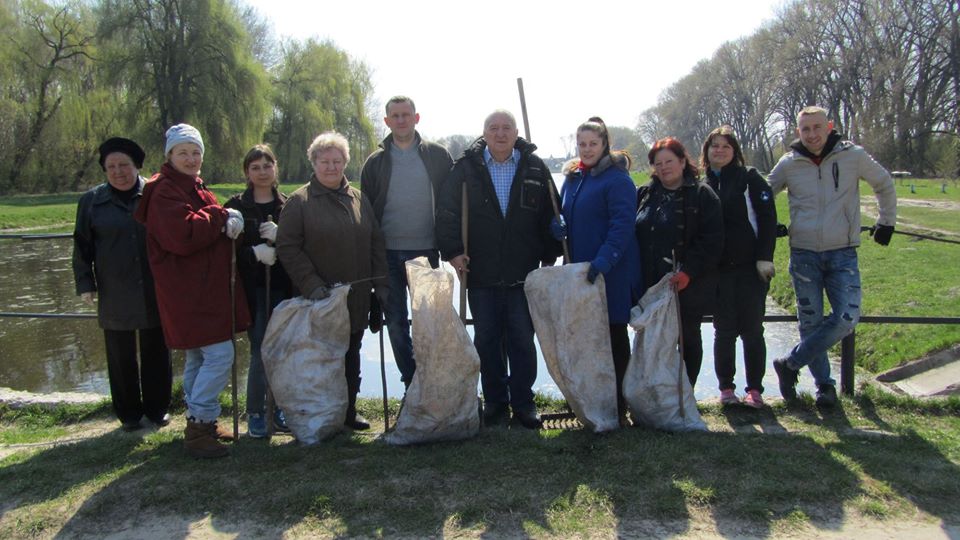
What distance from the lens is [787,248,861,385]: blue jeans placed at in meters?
4.32

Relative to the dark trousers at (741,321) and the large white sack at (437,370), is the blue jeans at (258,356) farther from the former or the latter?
the dark trousers at (741,321)

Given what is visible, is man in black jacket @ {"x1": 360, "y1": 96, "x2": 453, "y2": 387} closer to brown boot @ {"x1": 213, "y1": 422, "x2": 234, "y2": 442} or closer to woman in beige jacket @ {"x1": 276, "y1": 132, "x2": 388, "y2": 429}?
woman in beige jacket @ {"x1": 276, "y1": 132, "x2": 388, "y2": 429}

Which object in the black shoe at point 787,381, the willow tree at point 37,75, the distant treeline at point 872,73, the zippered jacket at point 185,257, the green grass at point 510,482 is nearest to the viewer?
the green grass at point 510,482

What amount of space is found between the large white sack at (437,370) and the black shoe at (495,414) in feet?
1.23

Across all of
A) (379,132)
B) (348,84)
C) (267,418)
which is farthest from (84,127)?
(267,418)

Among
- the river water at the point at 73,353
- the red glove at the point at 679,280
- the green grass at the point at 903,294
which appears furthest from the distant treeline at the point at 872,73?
Result: the red glove at the point at 679,280

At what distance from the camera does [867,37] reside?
1551 inches

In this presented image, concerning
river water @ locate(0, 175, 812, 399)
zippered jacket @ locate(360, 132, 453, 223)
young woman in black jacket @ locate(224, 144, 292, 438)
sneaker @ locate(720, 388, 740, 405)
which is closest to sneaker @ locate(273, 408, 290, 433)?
young woman in black jacket @ locate(224, 144, 292, 438)

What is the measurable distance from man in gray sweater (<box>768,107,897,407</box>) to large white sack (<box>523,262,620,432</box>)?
145 cm

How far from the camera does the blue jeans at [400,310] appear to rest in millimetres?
4336

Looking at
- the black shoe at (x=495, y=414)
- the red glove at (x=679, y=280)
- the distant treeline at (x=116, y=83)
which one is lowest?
the black shoe at (x=495, y=414)

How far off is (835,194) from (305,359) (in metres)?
3.37

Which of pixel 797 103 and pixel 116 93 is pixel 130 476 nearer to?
pixel 116 93

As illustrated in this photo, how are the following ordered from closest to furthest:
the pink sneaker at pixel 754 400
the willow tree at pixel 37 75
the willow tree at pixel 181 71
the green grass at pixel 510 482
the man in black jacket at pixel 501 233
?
the green grass at pixel 510 482, the man in black jacket at pixel 501 233, the pink sneaker at pixel 754 400, the willow tree at pixel 181 71, the willow tree at pixel 37 75
